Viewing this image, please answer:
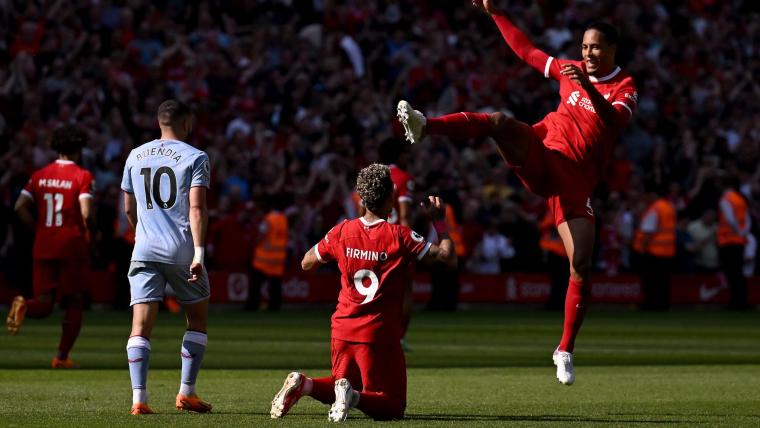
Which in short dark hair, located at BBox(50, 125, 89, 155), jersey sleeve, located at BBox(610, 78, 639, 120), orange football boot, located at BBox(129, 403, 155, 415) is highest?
jersey sleeve, located at BBox(610, 78, 639, 120)

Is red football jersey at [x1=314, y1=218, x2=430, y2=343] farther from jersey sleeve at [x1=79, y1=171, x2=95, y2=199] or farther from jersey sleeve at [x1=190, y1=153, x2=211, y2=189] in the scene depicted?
jersey sleeve at [x1=79, y1=171, x2=95, y2=199]

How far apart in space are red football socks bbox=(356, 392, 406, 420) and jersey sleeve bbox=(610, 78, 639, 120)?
2958mm

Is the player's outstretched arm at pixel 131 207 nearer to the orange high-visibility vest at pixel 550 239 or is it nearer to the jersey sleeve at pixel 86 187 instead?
the jersey sleeve at pixel 86 187

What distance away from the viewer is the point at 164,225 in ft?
35.7

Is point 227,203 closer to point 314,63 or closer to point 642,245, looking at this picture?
point 314,63

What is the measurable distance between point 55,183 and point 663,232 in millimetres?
16380

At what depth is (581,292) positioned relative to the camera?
11.9m

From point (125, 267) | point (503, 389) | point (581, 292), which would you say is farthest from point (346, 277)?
point (125, 267)

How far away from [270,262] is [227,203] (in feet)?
4.63

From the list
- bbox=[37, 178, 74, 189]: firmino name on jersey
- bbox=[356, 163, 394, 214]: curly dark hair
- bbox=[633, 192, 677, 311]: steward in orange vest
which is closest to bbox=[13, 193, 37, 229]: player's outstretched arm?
bbox=[37, 178, 74, 189]: firmino name on jersey

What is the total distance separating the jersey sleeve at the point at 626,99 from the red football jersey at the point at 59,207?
615 cm

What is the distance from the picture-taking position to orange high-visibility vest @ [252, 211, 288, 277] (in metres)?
27.0

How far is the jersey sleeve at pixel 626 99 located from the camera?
446 inches

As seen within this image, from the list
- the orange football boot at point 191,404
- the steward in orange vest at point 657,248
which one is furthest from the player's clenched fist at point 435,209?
the steward in orange vest at point 657,248
